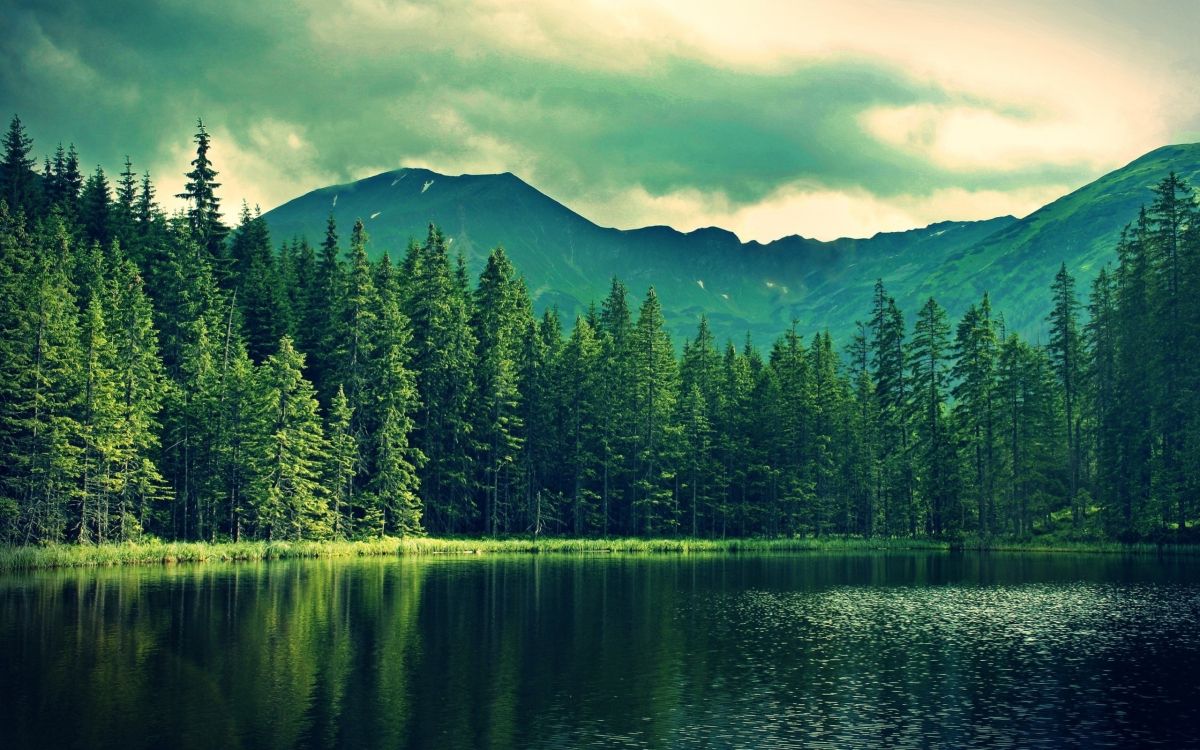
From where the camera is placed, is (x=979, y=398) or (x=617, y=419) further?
(x=617, y=419)

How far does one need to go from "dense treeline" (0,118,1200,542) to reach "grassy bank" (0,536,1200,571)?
104 inches

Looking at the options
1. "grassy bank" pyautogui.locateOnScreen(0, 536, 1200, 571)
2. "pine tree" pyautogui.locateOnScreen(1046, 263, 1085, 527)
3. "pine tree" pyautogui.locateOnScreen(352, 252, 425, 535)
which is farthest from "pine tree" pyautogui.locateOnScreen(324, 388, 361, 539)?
"pine tree" pyautogui.locateOnScreen(1046, 263, 1085, 527)

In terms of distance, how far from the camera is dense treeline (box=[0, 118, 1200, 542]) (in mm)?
67375

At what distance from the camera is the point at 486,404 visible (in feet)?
299

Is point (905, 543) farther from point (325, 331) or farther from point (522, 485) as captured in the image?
point (325, 331)

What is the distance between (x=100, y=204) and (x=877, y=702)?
102264 millimetres

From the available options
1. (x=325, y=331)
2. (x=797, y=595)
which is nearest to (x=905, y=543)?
(x=797, y=595)

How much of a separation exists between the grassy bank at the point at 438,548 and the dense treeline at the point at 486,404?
8.65 ft

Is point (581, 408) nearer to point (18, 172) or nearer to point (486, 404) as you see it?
point (486, 404)

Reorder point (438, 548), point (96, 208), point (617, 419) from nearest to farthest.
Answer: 1. point (438, 548)
2. point (617, 419)
3. point (96, 208)

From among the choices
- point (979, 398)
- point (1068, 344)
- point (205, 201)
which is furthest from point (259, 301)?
point (1068, 344)

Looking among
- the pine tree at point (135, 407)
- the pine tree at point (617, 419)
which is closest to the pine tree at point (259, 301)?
the pine tree at point (135, 407)

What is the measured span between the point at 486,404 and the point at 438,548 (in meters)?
16.2

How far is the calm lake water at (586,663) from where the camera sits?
22438 millimetres
